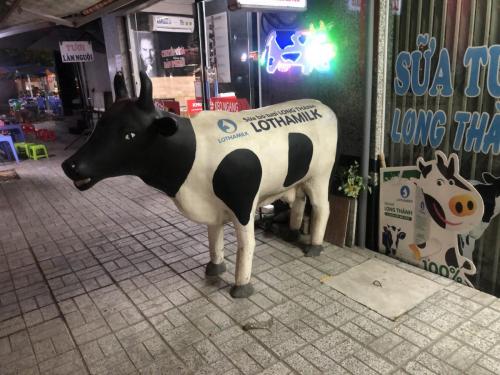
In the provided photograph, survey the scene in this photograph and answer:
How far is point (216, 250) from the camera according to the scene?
4.02m

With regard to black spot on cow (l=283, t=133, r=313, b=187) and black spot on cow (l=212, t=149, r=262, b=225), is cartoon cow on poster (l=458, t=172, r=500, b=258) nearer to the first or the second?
black spot on cow (l=283, t=133, r=313, b=187)

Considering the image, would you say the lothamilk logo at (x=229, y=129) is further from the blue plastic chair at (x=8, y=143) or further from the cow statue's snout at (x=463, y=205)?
the blue plastic chair at (x=8, y=143)

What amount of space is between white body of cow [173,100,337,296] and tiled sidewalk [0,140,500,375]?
0.42 m

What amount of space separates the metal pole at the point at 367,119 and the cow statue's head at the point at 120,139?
204cm

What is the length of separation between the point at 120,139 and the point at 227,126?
89cm

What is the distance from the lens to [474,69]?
10.9 ft

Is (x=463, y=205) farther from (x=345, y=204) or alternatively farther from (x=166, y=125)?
(x=166, y=125)

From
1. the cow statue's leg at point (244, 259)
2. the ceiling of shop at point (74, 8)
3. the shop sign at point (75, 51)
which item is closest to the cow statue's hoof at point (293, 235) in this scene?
the cow statue's leg at point (244, 259)

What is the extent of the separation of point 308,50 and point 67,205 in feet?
15.0

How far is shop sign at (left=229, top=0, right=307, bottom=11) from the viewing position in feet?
12.1

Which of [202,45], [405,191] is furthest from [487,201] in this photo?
[202,45]

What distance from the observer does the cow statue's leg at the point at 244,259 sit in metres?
3.54

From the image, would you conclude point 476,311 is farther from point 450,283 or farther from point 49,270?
point 49,270

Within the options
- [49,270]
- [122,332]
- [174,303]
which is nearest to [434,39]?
[174,303]
